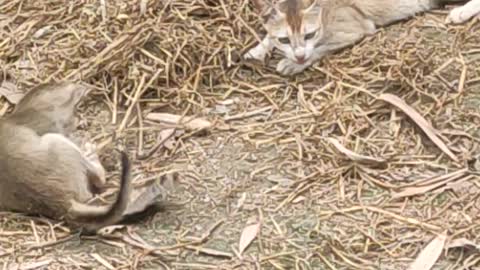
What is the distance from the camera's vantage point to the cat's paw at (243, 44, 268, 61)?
587cm

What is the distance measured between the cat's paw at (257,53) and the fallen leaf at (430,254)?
5.58 ft

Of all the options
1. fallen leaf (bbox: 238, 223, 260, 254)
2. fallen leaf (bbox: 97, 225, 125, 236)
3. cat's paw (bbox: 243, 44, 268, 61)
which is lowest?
cat's paw (bbox: 243, 44, 268, 61)

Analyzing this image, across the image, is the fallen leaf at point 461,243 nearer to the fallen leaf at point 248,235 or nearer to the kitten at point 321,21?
the fallen leaf at point 248,235

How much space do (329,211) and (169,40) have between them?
155cm

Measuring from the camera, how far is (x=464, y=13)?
597 cm

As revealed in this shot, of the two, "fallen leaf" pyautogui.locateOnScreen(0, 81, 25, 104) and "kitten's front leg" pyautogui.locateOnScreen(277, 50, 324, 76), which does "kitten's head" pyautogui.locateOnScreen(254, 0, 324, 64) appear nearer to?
"kitten's front leg" pyautogui.locateOnScreen(277, 50, 324, 76)

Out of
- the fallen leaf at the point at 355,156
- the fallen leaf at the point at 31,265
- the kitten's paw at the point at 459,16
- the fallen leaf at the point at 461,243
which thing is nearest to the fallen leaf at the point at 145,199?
the fallen leaf at the point at 31,265

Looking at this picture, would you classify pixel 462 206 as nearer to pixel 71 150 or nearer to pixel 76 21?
pixel 71 150

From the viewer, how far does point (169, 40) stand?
5867mm

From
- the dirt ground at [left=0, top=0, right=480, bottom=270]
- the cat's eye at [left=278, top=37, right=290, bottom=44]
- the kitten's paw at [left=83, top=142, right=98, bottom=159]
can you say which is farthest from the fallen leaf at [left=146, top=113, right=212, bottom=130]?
the cat's eye at [left=278, top=37, right=290, bottom=44]

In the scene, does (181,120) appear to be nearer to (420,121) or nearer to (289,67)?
(289,67)

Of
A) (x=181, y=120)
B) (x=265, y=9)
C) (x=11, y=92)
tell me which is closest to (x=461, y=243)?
(x=181, y=120)

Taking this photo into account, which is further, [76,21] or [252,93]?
[76,21]

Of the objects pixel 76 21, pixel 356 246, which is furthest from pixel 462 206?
pixel 76 21
